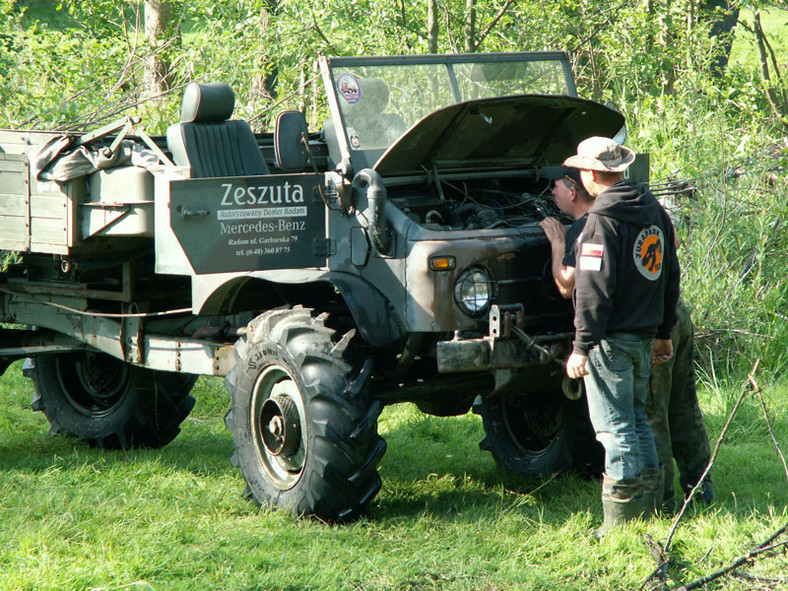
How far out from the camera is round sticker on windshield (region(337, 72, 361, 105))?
5832 mm

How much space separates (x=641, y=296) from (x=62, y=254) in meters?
Answer: 3.59

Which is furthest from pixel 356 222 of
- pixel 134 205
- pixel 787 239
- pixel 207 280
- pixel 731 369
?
pixel 787 239

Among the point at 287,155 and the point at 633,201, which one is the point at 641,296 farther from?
the point at 287,155

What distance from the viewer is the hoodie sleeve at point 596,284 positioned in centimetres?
473

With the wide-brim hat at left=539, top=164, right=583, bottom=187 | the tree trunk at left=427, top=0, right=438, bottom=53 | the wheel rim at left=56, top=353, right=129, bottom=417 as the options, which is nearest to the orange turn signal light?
the wide-brim hat at left=539, top=164, right=583, bottom=187

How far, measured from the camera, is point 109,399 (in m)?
7.56

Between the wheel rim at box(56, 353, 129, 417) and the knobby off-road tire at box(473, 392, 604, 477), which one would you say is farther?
the wheel rim at box(56, 353, 129, 417)

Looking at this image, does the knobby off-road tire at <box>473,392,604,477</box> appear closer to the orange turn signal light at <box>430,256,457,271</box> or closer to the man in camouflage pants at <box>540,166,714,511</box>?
the man in camouflage pants at <box>540,166,714,511</box>

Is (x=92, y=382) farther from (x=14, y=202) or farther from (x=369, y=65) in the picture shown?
(x=369, y=65)

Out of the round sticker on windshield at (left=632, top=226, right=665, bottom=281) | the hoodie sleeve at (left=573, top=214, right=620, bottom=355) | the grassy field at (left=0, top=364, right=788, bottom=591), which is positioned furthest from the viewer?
the round sticker on windshield at (left=632, top=226, right=665, bottom=281)

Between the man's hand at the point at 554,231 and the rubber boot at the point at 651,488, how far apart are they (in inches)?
47.7

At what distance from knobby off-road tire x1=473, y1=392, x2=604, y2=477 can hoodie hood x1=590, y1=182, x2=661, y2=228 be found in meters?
1.64

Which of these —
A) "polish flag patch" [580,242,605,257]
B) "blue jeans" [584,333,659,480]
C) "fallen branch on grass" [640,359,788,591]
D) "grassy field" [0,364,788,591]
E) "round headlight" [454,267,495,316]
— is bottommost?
"grassy field" [0,364,788,591]

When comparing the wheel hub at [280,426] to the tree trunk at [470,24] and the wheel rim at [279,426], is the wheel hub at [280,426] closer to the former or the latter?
the wheel rim at [279,426]
